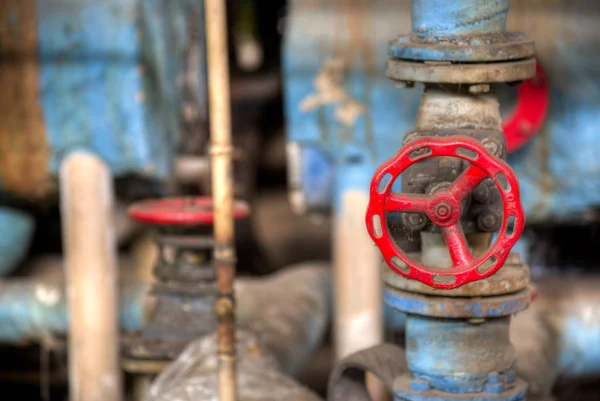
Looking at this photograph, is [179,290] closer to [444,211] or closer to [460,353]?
[460,353]

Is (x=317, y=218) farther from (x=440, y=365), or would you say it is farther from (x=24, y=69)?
(x=440, y=365)

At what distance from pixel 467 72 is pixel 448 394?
451mm

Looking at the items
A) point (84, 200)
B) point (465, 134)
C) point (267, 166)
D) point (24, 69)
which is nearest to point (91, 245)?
point (84, 200)

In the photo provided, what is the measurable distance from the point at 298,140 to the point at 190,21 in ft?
1.67

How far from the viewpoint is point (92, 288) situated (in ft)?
8.84

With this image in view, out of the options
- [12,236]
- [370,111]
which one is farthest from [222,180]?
[12,236]

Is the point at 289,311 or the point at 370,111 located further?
the point at 370,111

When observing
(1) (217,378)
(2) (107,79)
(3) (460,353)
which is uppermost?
(2) (107,79)

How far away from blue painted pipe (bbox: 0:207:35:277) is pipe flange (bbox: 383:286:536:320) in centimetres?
173

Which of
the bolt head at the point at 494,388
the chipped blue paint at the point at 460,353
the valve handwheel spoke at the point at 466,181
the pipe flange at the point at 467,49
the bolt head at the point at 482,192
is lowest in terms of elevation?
the bolt head at the point at 494,388

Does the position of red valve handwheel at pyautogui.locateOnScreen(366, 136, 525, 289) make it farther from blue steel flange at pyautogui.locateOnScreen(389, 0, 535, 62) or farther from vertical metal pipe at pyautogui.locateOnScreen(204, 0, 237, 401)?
vertical metal pipe at pyautogui.locateOnScreen(204, 0, 237, 401)

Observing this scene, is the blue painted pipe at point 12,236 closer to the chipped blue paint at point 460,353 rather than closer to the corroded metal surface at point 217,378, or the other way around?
the corroded metal surface at point 217,378

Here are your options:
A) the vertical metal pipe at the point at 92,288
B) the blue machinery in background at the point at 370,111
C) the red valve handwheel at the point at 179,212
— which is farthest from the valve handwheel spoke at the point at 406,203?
the vertical metal pipe at the point at 92,288

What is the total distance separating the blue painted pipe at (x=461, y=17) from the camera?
1513mm
